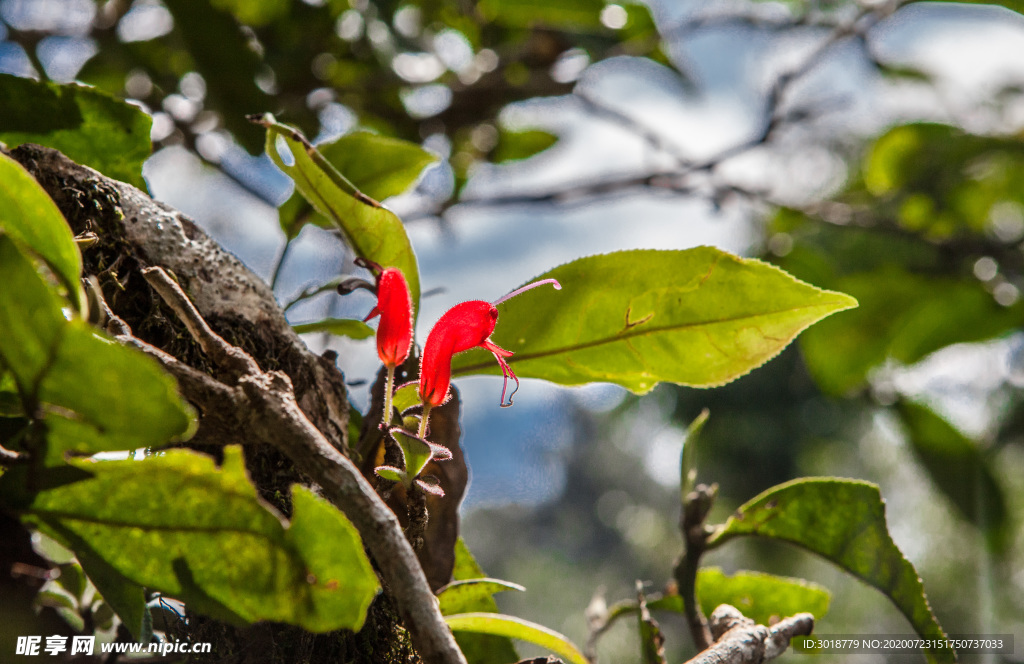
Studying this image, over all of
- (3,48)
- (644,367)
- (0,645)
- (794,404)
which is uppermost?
(794,404)

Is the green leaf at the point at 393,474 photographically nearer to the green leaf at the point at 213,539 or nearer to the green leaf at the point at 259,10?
the green leaf at the point at 213,539

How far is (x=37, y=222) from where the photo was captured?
27 cm

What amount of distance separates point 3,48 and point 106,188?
110 cm

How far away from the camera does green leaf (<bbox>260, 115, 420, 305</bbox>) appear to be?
0.42m

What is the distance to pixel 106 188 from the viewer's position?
405 millimetres

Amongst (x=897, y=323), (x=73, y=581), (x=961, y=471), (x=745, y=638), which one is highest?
(x=897, y=323)

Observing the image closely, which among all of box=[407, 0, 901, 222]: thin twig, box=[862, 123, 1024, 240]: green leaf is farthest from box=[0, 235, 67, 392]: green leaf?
box=[862, 123, 1024, 240]: green leaf

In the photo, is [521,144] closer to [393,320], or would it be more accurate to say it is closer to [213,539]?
[393,320]

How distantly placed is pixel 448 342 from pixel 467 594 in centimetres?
20


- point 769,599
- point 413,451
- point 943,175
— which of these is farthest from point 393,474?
point 943,175

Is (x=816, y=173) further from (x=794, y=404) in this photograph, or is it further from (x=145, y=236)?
(x=145, y=236)

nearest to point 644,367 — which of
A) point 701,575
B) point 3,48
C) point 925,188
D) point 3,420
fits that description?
point 701,575

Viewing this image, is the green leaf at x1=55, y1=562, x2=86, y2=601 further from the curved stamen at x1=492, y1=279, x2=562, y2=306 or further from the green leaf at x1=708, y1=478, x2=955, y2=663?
the green leaf at x1=708, y1=478, x2=955, y2=663

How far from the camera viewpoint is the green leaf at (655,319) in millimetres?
428
